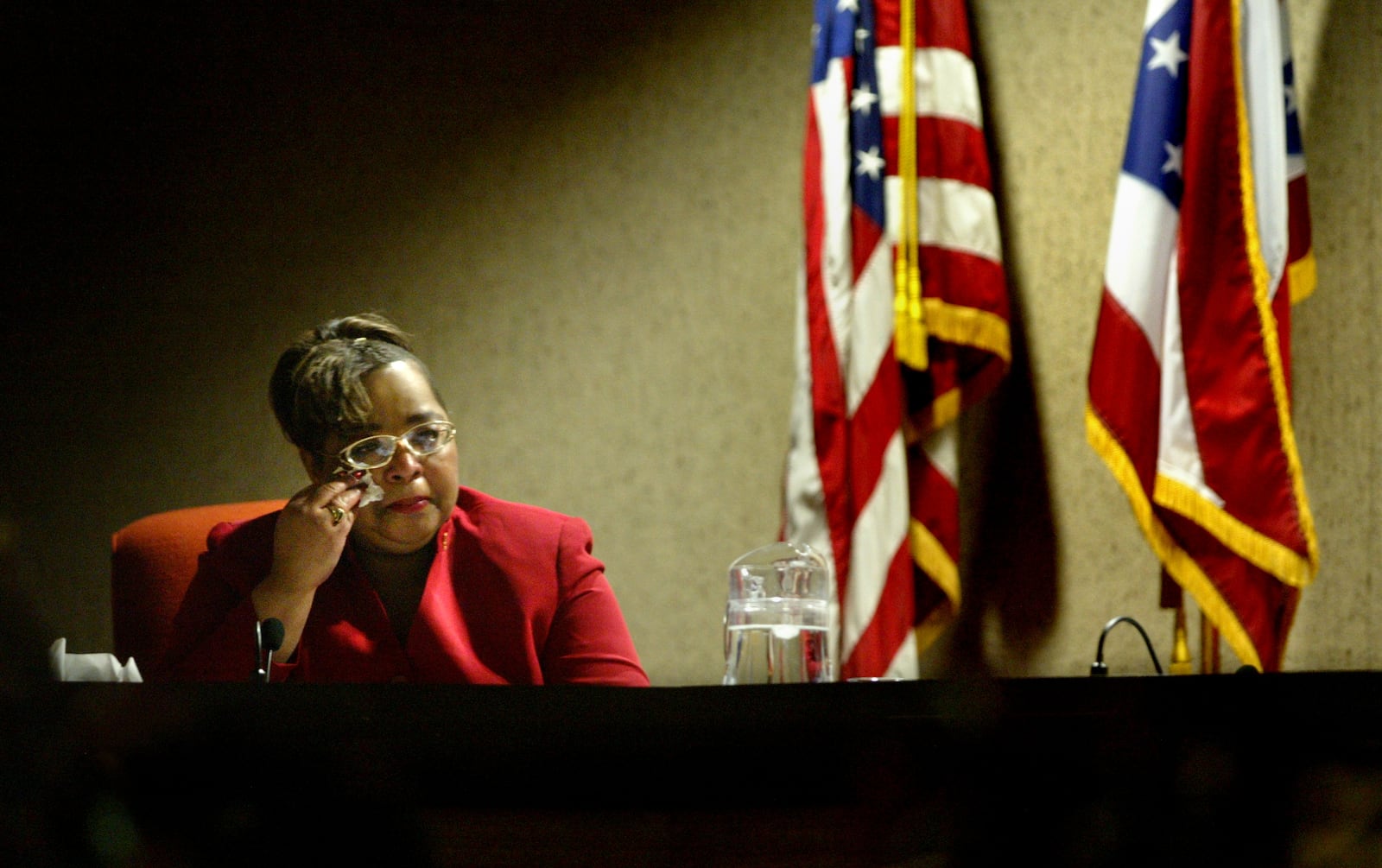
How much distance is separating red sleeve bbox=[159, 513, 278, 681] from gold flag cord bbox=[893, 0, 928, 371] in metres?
1.63

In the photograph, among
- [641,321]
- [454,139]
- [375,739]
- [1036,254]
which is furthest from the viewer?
[1036,254]

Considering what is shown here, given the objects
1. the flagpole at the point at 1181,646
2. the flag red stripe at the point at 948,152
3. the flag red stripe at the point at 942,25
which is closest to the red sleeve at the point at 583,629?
the flagpole at the point at 1181,646

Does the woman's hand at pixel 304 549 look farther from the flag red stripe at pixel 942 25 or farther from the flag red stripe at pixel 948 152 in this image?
the flag red stripe at pixel 942 25

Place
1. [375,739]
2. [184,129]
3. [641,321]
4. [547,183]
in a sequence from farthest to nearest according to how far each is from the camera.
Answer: [641,321] → [547,183] → [184,129] → [375,739]

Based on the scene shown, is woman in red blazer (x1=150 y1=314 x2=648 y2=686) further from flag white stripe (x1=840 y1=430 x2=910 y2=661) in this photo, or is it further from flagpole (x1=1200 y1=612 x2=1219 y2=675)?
flagpole (x1=1200 y1=612 x2=1219 y2=675)

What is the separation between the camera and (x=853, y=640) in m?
2.56

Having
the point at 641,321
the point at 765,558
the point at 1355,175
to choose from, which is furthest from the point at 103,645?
the point at 1355,175

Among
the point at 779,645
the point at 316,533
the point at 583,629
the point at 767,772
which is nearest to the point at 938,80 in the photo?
the point at 779,645

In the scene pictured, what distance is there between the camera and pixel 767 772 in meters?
0.95

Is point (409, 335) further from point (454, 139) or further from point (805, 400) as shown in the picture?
point (805, 400)

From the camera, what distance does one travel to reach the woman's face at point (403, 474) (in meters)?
1.25

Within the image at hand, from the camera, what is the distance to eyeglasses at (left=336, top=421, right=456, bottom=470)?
1229mm

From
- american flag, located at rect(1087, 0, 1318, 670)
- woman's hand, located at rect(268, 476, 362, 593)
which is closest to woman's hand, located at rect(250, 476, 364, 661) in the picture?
woman's hand, located at rect(268, 476, 362, 593)

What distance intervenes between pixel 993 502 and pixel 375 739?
7.17 ft
